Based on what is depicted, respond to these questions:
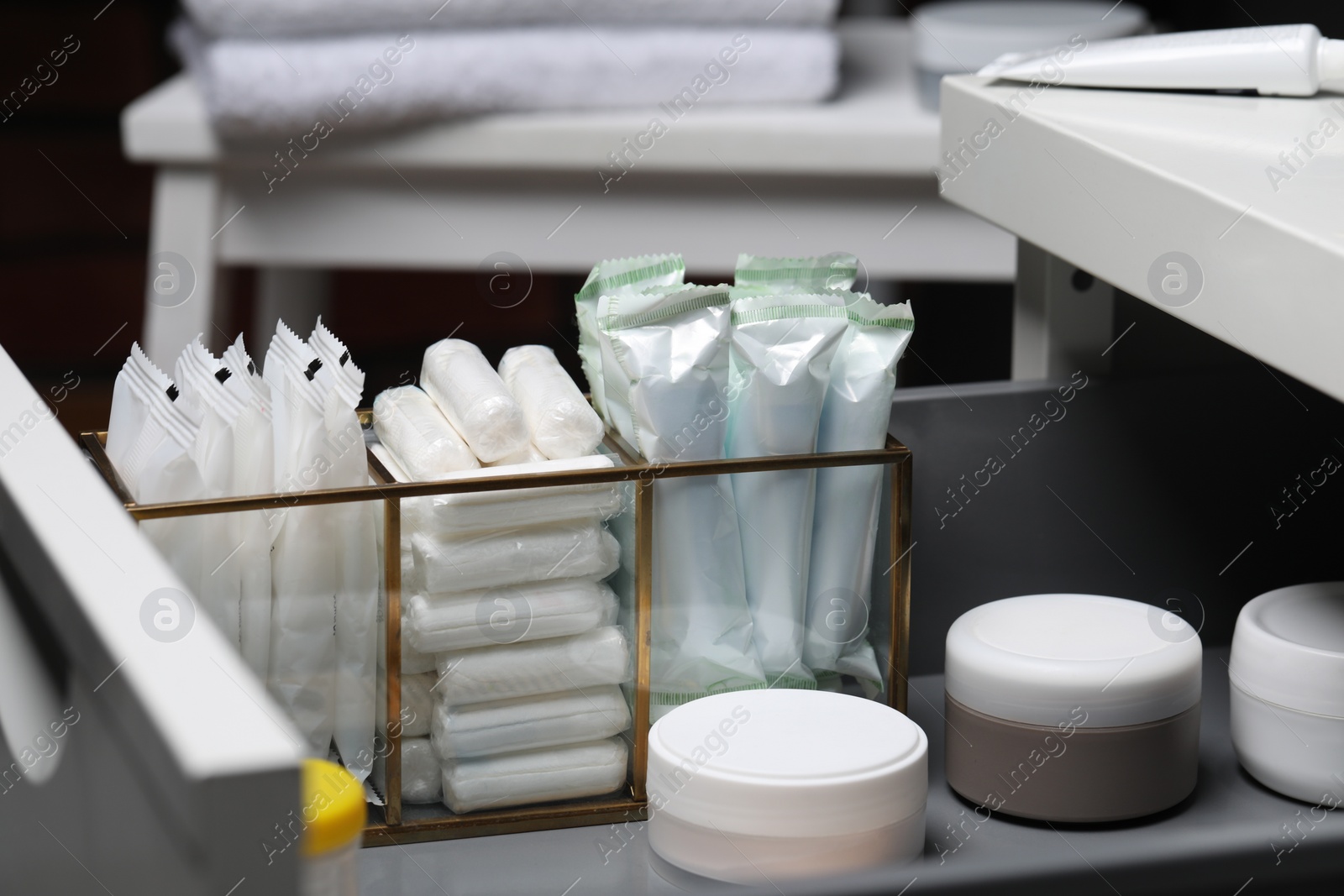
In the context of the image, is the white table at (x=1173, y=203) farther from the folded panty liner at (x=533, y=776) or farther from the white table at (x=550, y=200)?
the white table at (x=550, y=200)

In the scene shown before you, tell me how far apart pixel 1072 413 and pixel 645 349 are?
179mm

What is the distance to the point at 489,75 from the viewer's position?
0.84m

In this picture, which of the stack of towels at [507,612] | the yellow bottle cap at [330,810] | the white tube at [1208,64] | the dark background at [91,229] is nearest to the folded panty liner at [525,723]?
the stack of towels at [507,612]

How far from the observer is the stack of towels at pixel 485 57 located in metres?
0.82

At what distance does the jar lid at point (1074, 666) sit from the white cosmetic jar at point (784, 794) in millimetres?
30

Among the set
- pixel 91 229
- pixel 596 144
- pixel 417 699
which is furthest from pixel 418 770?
pixel 91 229

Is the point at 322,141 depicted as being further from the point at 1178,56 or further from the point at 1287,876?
the point at 1287,876

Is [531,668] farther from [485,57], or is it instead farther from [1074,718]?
[485,57]

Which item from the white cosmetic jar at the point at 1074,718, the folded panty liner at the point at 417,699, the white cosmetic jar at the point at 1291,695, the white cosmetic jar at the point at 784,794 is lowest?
the white cosmetic jar at the point at 1291,695

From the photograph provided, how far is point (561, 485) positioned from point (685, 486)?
0.04m

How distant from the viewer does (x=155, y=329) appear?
0.87 m

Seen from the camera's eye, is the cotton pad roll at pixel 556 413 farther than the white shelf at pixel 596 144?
No

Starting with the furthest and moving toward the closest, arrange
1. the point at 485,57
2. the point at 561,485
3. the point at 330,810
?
1. the point at 485,57
2. the point at 561,485
3. the point at 330,810

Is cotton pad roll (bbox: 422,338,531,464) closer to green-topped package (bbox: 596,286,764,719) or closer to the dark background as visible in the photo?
green-topped package (bbox: 596,286,764,719)
